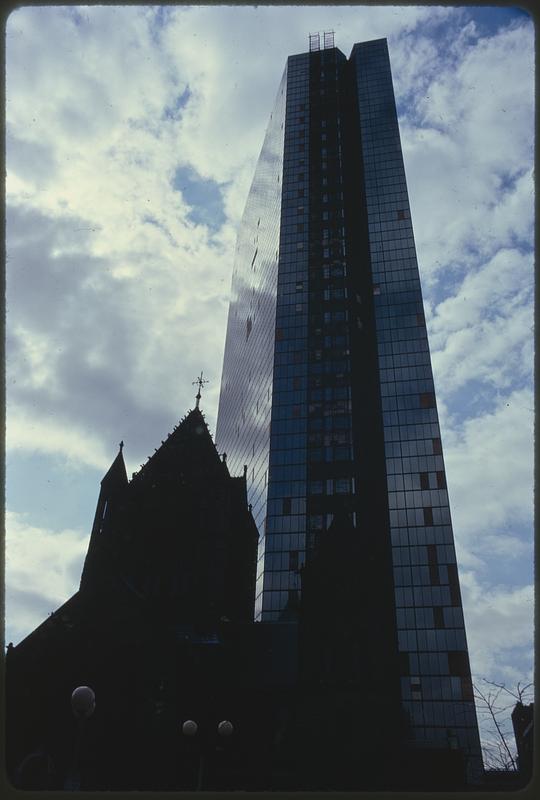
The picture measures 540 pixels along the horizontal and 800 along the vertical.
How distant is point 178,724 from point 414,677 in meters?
33.2

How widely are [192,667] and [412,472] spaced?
40.7 m

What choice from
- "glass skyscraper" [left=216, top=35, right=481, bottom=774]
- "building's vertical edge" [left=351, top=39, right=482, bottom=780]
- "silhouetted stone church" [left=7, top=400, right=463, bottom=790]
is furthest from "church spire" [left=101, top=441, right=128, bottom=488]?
"building's vertical edge" [left=351, top=39, right=482, bottom=780]

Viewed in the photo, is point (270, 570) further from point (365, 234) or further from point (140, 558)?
point (365, 234)

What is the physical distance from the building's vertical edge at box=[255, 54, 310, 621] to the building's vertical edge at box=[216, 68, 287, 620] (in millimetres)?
1423

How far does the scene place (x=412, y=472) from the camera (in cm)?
7238

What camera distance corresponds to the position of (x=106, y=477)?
49.4 meters

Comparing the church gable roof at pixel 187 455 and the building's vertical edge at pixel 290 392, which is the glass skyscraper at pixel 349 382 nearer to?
the building's vertical edge at pixel 290 392

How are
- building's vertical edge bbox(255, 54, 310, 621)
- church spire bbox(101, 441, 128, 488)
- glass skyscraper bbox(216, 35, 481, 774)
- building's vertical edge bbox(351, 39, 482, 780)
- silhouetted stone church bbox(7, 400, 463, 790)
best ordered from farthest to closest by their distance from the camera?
building's vertical edge bbox(255, 54, 310, 621) < glass skyscraper bbox(216, 35, 481, 774) < building's vertical edge bbox(351, 39, 482, 780) < church spire bbox(101, 441, 128, 488) < silhouetted stone church bbox(7, 400, 463, 790)


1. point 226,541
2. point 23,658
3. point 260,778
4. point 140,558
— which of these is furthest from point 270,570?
point 23,658

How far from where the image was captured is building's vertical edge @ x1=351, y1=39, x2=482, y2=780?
5984cm

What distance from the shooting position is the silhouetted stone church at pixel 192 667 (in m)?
32.2

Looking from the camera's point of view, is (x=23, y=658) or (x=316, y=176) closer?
(x=23, y=658)

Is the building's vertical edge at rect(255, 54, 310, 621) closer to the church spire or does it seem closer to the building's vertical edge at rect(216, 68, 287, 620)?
the building's vertical edge at rect(216, 68, 287, 620)

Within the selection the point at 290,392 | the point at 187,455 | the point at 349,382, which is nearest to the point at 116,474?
the point at 187,455
